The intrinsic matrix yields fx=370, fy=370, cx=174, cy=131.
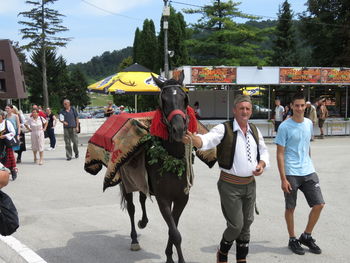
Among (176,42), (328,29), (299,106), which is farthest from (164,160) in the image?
(328,29)

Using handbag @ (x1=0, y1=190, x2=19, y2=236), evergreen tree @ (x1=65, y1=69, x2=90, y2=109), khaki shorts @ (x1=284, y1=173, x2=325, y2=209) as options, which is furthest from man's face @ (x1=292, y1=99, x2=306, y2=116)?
evergreen tree @ (x1=65, y1=69, x2=90, y2=109)

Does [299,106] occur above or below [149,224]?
above

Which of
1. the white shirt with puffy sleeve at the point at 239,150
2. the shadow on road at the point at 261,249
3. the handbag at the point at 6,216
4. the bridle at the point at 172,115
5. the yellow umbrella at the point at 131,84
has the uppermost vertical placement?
the yellow umbrella at the point at 131,84

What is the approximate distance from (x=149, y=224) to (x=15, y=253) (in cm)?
199

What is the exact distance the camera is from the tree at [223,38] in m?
39.5

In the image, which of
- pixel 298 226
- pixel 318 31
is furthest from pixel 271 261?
pixel 318 31

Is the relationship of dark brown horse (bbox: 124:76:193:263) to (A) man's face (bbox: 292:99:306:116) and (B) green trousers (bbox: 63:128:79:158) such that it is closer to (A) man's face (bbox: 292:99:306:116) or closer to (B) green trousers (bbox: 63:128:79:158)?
(A) man's face (bbox: 292:99:306:116)

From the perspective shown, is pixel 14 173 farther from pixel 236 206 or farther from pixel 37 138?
pixel 236 206

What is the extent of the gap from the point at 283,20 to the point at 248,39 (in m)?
7.72

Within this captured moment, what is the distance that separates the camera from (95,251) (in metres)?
4.62

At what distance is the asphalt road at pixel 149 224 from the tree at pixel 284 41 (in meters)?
39.7

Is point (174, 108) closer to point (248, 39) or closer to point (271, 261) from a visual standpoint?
point (271, 261)

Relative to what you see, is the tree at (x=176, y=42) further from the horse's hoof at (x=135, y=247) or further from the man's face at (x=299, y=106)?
the horse's hoof at (x=135, y=247)

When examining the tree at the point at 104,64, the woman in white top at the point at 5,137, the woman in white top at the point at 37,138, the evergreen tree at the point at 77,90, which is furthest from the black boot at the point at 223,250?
the tree at the point at 104,64
